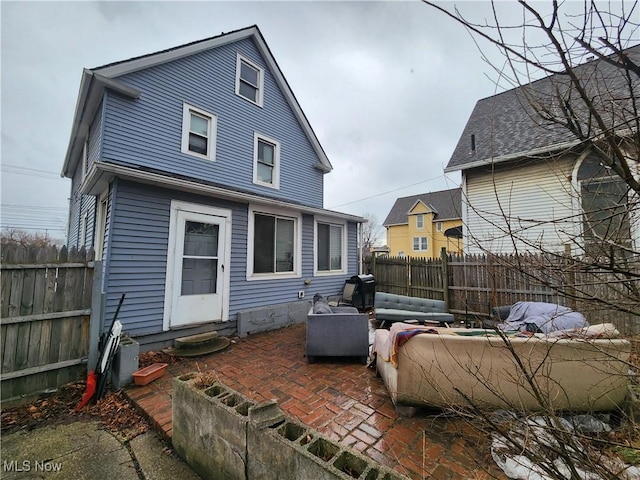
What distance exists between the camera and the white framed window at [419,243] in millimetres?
24055

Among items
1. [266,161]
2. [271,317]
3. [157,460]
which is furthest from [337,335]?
[266,161]

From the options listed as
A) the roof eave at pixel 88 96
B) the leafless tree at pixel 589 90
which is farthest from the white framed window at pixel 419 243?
the leafless tree at pixel 589 90

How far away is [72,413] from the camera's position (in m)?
2.97

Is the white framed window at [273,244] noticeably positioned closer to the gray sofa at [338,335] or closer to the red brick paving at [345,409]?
the red brick paving at [345,409]

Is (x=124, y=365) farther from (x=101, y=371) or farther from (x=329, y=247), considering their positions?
(x=329, y=247)

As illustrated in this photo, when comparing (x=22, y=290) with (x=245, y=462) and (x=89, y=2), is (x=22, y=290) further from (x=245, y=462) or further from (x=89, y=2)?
(x=89, y=2)

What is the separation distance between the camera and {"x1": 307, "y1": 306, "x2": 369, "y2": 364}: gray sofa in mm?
3977

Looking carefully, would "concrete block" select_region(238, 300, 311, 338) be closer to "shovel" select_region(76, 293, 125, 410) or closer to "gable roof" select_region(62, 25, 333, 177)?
"shovel" select_region(76, 293, 125, 410)

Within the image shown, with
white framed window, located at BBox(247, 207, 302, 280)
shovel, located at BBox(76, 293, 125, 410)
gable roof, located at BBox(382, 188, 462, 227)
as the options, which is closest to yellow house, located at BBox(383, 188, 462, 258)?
gable roof, located at BBox(382, 188, 462, 227)

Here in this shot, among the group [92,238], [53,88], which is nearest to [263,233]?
[92,238]

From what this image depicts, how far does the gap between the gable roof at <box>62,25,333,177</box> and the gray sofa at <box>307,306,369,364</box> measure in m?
6.33

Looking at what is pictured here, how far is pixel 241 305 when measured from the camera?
5762mm

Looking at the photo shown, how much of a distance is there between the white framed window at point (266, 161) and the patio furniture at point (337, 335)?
5089 mm

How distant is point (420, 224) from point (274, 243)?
68.8 feet
